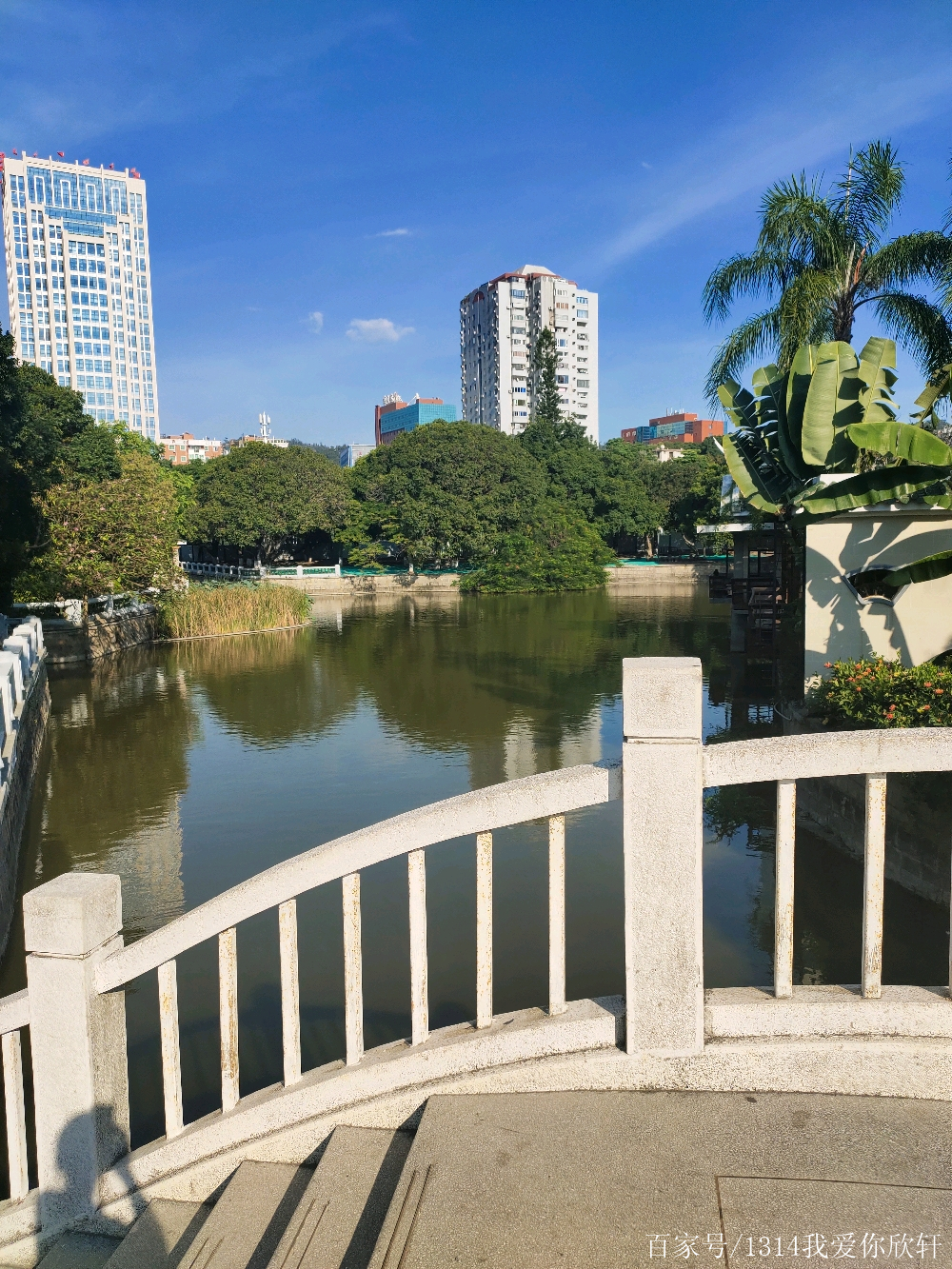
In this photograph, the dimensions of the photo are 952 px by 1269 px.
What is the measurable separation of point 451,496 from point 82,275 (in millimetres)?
75827

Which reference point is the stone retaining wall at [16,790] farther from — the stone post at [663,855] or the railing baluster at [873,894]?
the railing baluster at [873,894]

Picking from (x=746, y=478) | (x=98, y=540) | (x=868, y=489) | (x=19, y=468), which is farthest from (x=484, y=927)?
(x=98, y=540)

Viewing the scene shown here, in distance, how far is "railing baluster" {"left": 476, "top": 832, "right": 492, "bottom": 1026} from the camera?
7.59ft

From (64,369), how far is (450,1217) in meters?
105

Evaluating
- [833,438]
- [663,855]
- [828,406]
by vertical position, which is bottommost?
[663,855]

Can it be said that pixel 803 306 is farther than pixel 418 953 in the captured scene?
Yes

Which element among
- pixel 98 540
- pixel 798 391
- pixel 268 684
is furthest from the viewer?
pixel 98 540

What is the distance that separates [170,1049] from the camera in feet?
8.36

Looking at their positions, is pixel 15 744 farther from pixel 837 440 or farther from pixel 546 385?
pixel 546 385

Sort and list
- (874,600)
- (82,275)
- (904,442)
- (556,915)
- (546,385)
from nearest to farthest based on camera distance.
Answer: (556,915) < (904,442) < (874,600) < (546,385) < (82,275)

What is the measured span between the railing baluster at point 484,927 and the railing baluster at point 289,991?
476 millimetres

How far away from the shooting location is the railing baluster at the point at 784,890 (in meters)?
2.26

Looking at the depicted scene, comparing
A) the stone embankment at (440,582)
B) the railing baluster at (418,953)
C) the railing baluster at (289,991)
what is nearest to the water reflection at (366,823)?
the railing baluster at (289,991)

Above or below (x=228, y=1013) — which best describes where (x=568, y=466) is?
above
